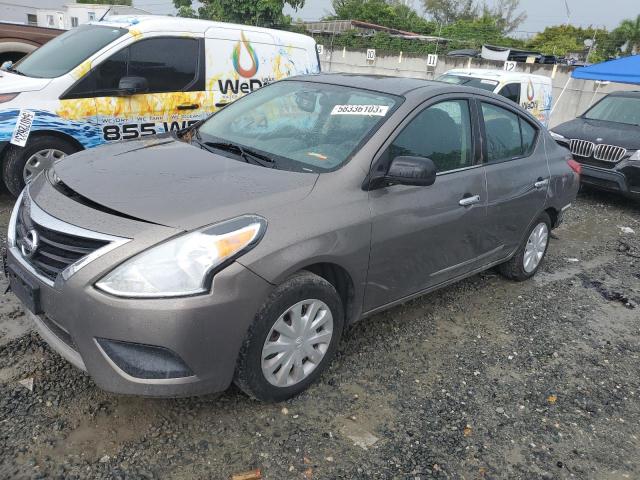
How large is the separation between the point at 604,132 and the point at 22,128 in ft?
26.0

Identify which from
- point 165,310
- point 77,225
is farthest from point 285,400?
point 77,225

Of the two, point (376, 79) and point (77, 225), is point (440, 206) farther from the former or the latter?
point (77, 225)

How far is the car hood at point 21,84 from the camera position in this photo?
5.07m

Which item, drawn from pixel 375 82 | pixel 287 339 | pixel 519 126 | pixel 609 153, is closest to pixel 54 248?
pixel 287 339

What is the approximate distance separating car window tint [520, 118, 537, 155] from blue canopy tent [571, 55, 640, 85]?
8121mm

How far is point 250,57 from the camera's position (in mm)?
6535

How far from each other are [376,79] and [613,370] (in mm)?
2536

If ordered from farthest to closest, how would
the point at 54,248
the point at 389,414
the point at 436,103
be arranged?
the point at 436,103, the point at 389,414, the point at 54,248

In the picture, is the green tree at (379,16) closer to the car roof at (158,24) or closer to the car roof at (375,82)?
the car roof at (158,24)

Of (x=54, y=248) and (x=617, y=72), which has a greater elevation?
(x=617, y=72)

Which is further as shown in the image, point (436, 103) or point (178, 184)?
point (436, 103)

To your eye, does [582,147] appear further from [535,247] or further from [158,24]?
[158,24]

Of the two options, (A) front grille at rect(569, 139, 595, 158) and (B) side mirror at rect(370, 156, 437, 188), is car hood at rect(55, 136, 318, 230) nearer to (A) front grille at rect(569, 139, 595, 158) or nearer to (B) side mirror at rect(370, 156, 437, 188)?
(B) side mirror at rect(370, 156, 437, 188)

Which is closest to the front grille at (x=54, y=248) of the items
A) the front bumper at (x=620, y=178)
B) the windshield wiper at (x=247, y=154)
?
the windshield wiper at (x=247, y=154)
